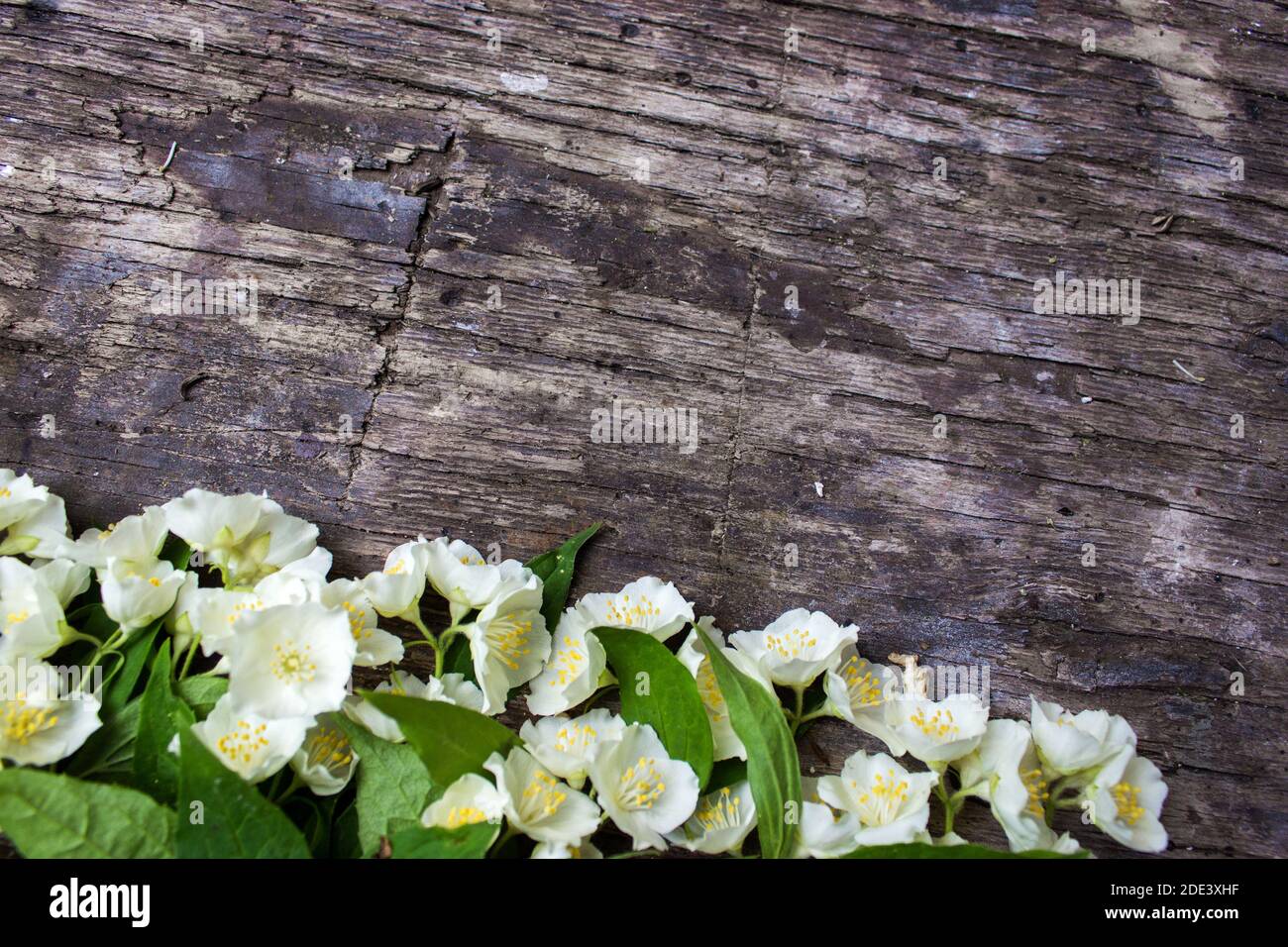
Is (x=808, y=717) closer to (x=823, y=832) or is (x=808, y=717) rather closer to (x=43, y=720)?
(x=823, y=832)

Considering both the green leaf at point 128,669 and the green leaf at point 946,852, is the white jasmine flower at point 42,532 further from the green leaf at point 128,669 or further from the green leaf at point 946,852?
the green leaf at point 946,852

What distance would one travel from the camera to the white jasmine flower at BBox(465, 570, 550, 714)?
1.60m

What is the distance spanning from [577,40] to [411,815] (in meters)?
1.70

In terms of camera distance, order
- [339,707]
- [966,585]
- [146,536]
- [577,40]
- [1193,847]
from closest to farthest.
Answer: [339,707], [146,536], [1193,847], [966,585], [577,40]

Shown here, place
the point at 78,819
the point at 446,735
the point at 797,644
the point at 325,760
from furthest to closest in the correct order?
the point at 797,644 → the point at 325,760 → the point at 446,735 → the point at 78,819

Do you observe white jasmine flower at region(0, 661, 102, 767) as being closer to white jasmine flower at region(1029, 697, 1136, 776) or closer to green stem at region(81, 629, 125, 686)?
green stem at region(81, 629, 125, 686)

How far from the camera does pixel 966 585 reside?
74.2 inches

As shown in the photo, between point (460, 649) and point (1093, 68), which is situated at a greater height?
point (1093, 68)

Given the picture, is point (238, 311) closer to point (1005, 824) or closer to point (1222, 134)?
point (1005, 824)

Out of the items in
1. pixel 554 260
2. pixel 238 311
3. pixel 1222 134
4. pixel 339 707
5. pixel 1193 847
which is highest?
pixel 1222 134

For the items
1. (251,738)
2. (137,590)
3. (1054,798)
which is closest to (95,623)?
→ (137,590)

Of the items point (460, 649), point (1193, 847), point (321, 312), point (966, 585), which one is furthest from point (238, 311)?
point (1193, 847)

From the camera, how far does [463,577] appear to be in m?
1.67

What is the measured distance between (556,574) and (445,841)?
0.58 metres
